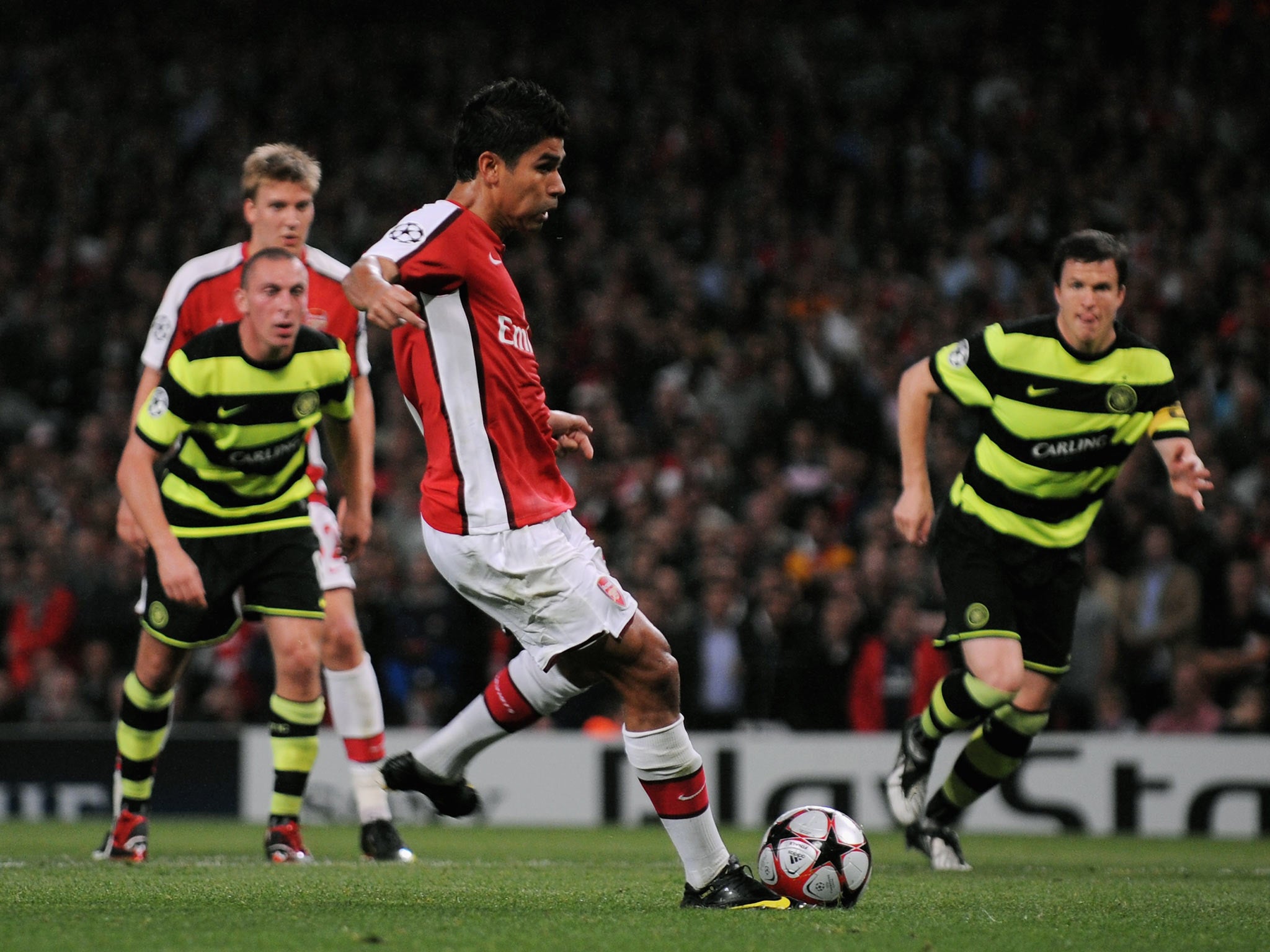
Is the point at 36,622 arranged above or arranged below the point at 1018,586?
below

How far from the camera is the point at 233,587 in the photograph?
20.3 ft

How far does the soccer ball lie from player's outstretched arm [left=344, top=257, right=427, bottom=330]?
1826mm

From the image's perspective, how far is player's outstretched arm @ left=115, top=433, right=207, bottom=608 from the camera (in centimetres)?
556

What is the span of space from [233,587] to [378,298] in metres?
2.55

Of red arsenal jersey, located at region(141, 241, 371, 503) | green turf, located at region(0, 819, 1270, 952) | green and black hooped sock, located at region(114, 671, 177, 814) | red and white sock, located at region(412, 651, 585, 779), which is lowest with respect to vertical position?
green turf, located at region(0, 819, 1270, 952)

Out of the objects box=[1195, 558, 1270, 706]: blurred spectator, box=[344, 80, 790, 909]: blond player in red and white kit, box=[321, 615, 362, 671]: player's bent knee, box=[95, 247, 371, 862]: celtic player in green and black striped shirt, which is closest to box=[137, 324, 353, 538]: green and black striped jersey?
box=[95, 247, 371, 862]: celtic player in green and black striped shirt

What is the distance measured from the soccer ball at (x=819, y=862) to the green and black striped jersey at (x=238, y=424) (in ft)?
8.20

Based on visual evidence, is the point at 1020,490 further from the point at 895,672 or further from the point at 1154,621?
the point at 1154,621

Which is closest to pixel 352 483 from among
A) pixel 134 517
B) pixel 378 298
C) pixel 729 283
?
pixel 134 517

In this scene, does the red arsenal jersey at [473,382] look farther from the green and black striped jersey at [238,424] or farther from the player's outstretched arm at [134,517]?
the player's outstretched arm at [134,517]

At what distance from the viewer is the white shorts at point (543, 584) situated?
4.32 metres

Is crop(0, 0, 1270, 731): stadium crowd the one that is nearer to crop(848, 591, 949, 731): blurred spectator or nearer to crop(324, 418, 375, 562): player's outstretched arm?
crop(848, 591, 949, 731): blurred spectator

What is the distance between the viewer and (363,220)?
15.9 metres

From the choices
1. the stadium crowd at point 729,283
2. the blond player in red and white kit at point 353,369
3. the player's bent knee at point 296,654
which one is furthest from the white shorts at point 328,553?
the stadium crowd at point 729,283
